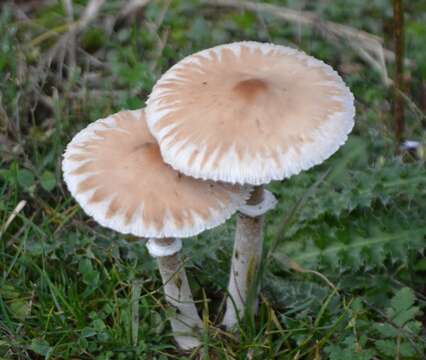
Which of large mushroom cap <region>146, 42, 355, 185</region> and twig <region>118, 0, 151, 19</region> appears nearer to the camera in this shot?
large mushroom cap <region>146, 42, 355, 185</region>

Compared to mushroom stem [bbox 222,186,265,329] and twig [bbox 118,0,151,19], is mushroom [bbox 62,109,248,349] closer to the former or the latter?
mushroom stem [bbox 222,186,265,329]

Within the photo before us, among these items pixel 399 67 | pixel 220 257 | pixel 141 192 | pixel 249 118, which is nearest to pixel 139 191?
pixel 141 192

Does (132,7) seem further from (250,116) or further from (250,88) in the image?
(250,116)

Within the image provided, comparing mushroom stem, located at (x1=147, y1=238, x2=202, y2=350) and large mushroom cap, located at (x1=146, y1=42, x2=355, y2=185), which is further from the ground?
large mushroom cap, located at (x1=146, y1=42, x2=355, y2=185)

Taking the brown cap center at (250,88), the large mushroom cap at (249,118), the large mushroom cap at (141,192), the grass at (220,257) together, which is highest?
the brown cap center at (250,88)

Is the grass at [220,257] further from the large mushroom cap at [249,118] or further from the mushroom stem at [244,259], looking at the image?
the large mushroom cap at [249,118]

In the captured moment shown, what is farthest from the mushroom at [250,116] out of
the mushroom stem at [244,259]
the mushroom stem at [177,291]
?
the mushroom stem at [177,291]

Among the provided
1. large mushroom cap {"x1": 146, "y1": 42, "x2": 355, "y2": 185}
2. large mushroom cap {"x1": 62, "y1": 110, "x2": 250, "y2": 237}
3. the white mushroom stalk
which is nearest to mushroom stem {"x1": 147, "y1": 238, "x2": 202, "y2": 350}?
the white mushroom stalk

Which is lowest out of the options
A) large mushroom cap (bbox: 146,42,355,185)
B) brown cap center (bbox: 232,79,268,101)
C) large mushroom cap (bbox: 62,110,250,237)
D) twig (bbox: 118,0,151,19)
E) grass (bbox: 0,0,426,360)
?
grass (bbox: 0,0,426,360)
